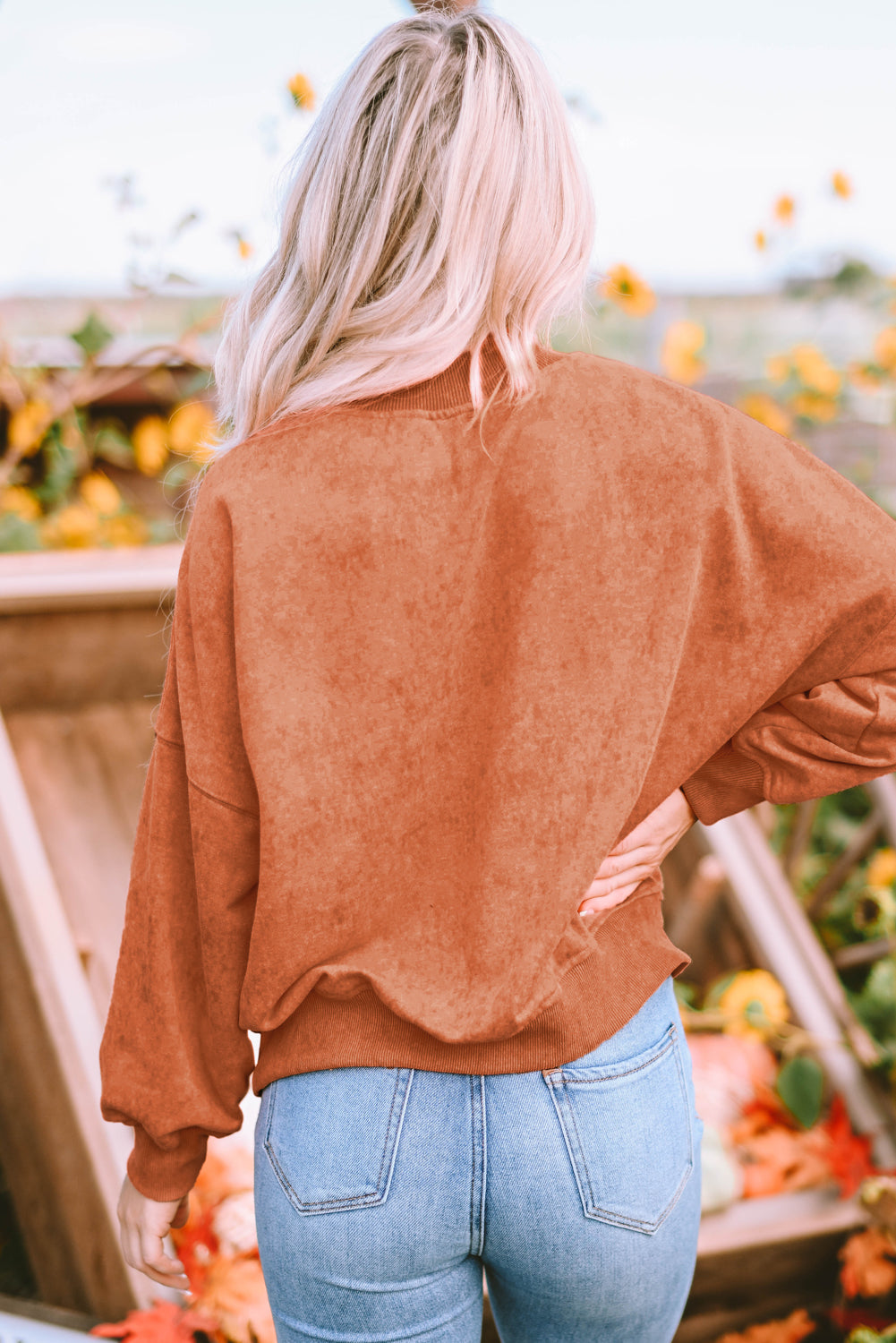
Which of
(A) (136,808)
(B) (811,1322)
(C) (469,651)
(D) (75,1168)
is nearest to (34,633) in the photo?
(A) (136,808)

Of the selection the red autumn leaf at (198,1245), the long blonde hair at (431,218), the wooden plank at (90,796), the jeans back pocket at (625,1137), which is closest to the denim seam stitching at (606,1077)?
the jeans back pocket at (625,1137)

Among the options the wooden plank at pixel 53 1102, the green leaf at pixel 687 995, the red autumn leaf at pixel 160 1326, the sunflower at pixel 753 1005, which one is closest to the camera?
the red autumn leaf at pixel 160 1326

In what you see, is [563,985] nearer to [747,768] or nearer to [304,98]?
[747,768]

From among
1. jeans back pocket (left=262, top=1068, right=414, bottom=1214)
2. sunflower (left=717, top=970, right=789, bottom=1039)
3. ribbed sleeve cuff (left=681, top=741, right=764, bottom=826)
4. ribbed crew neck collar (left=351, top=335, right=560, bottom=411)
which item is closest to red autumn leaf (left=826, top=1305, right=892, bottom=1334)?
sunflower (left=717, top=970, right=789, bottom=1039)

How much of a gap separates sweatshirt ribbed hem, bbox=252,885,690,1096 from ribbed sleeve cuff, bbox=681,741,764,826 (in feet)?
0.57

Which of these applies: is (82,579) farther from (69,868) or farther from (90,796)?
(69,868)

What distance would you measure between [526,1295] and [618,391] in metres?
0.72

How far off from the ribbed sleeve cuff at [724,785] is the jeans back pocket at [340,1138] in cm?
38

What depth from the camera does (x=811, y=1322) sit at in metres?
1.61

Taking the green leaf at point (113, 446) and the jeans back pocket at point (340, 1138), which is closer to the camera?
the jeans back pocket at point (340, 1138)

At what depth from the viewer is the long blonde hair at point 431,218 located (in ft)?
2.60

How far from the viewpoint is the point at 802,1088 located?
5.67 feet

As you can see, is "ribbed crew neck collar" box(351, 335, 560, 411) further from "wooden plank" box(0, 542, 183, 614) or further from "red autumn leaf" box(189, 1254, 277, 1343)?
"wooden plank" box(0, 542, 183, 614)

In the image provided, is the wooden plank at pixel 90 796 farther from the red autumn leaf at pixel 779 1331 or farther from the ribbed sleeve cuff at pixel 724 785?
the ribbed sleeve cuff at pixel 724 785
